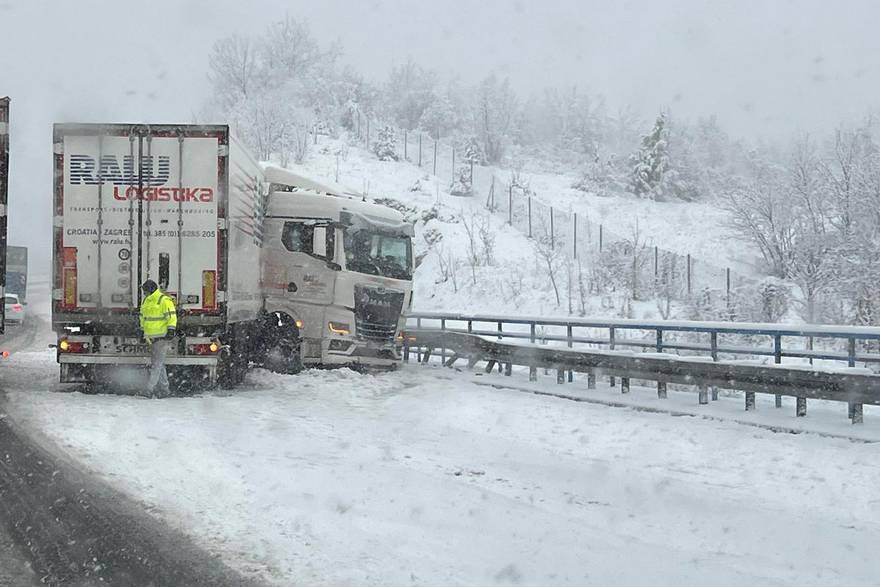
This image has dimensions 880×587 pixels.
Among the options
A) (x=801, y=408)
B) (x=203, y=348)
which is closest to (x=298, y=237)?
(x=203, y=348)

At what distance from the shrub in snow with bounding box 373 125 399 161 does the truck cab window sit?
50875 millimetres

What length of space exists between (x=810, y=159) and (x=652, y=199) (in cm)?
3338

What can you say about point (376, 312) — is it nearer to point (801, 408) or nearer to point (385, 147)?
point (801, 408)

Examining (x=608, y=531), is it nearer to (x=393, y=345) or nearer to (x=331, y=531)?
(x=331, y=531)

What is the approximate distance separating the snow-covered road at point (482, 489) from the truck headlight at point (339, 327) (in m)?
3.82

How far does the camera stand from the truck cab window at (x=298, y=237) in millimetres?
16703

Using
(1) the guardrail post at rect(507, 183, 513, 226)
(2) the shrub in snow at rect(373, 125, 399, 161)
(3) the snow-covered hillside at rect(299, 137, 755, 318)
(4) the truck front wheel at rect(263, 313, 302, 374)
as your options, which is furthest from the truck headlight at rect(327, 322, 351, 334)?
(2) the shrub in snow at rect(373, 125, 399, 161)

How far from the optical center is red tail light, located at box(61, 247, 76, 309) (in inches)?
499

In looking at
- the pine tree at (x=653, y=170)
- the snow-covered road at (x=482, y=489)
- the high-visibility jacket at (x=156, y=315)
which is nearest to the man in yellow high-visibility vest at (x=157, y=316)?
the high-visibility jacket at (x=156, y=315)

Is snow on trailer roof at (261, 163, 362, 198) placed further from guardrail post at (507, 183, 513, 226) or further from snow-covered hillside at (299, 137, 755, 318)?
guardrail post at (507, 183, 513, 226)

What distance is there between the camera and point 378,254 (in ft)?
57.7

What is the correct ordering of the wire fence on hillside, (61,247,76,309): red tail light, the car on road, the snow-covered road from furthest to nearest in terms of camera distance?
the wire fence on hillside < the car on road < (61,247,76,309): red tail light < the snow-covered road

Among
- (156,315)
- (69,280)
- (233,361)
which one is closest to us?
(156,315)

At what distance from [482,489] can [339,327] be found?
9355mm
